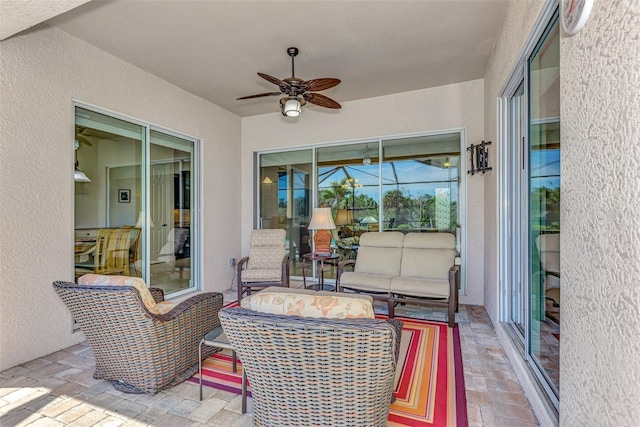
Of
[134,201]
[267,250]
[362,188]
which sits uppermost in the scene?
[362,188]

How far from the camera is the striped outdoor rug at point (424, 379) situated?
1905mm

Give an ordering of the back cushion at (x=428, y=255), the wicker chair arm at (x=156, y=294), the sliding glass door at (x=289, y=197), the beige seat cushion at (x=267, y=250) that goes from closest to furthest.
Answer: the wicker chair arm at (x=156, y=294) → the back cushion at (x=428, y=255) → the beige seat cushion at (x=267, y=250) → the sliding glass door at (x=289, y=197)

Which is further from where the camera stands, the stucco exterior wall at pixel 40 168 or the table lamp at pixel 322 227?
the table lamp at pixel 322 227

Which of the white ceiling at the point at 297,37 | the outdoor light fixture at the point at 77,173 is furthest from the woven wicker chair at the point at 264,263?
the white ceiling at the point at 297,37

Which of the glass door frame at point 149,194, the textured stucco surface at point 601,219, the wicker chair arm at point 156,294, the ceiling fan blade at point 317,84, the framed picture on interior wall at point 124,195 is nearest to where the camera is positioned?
the textured stucco surface at point 601,219

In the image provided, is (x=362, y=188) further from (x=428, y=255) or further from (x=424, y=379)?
(x=424, y=379)

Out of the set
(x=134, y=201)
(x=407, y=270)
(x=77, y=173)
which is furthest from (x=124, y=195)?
(x=407, y=270)

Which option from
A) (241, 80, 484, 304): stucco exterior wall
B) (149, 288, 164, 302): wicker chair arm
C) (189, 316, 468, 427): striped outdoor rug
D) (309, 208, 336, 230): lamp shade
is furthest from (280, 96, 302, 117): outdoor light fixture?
(189, 316, 468, 427): striped outdoor rug

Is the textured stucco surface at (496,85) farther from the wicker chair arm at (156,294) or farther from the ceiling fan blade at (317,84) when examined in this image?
the wicker chair arm at (156,294)

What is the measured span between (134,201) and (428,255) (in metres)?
3.66

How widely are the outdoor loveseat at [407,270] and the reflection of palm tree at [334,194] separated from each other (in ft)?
3.38

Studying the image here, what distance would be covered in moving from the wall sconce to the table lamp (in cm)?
197

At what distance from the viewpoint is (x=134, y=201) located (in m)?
3.80

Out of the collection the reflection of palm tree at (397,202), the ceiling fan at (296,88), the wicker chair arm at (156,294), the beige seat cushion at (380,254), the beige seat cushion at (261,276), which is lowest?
the beige seat cushion at (261,276)
